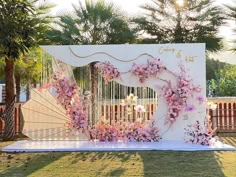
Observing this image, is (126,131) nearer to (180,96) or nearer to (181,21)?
(180,96)

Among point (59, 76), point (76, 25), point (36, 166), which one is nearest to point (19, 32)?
point (36, 166)

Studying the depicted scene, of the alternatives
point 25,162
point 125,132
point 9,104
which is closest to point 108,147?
point 125,132

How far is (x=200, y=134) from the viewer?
1030 centimetres

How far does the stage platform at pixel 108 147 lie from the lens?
948 centimetres

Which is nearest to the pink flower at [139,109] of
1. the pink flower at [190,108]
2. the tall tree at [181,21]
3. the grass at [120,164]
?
the pink flower at [190,108]

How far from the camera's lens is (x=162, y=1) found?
53.7 feet

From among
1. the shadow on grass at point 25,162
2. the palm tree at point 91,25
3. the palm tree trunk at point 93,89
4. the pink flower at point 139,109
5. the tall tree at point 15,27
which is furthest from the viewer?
the palm tree at point 91,25

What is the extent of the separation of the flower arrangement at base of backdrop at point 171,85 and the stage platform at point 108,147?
2.64ft

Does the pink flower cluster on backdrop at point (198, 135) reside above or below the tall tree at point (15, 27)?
below

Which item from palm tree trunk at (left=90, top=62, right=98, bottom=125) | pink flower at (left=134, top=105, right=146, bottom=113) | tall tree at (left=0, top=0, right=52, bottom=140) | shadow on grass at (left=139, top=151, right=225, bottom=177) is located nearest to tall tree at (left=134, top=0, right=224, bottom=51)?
palm tree trunk at (left=90, top=62, right=98, bottom=125)

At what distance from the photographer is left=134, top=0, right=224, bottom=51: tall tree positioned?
15.3 meters

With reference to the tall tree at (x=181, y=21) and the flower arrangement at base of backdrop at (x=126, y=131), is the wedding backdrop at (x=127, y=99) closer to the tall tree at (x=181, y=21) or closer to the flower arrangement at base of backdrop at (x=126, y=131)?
the flower arrangement at base of backdrop at (x=126, y=131)

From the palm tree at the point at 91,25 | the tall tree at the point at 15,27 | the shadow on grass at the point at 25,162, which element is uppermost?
the palm tree at the point at 91,25

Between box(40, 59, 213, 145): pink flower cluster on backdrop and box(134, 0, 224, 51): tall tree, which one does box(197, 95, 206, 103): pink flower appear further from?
box(134, 0, 224, 51): tall tree
